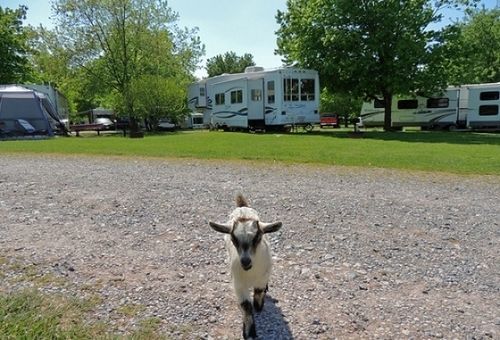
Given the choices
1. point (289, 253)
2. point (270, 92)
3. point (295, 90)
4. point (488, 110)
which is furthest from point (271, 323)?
point (488, 110)

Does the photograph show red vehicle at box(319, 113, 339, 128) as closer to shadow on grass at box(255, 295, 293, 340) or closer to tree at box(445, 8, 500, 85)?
tree at box(445, 8, 500, 85)

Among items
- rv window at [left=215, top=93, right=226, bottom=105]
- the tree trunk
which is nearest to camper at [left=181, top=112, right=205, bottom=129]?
rv window at [left=215, top=93, right=226, bottom=105]

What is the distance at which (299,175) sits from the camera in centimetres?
943

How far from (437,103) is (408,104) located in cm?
213

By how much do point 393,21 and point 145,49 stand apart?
1957 centimetres

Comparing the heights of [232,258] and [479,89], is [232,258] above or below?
below

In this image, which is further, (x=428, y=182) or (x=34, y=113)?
(x=34, y=113)

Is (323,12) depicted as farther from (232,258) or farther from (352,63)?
(232,258)

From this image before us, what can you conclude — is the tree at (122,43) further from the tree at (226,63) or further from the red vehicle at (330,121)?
the tree at (226,63)

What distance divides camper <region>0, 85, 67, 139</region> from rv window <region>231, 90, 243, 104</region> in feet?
36.3

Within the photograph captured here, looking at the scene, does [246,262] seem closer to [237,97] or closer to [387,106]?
[237,97]

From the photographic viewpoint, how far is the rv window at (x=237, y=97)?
26.5 meters

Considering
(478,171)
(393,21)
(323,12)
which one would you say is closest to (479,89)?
(393,21)

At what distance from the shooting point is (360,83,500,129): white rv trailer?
87.8 feet
